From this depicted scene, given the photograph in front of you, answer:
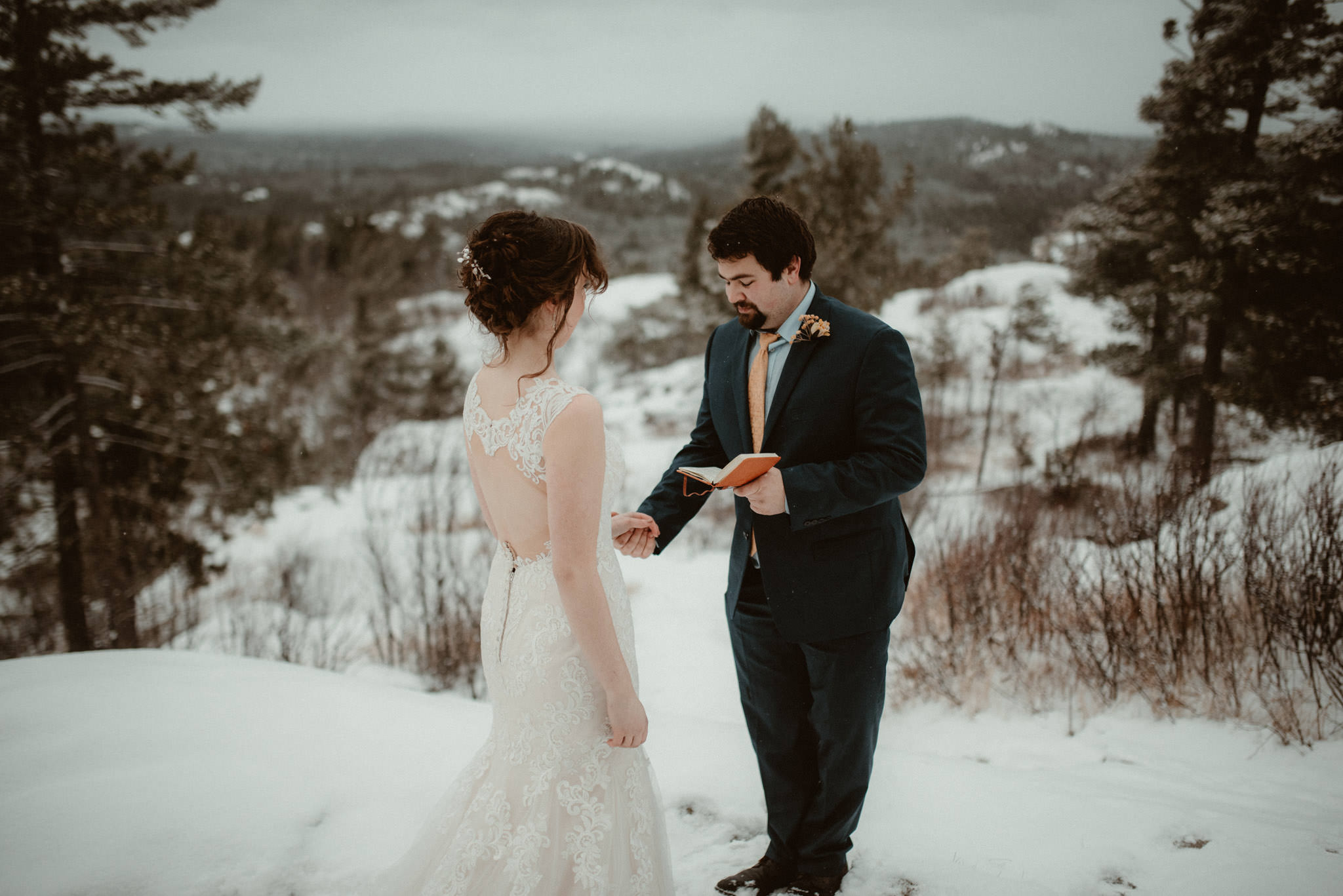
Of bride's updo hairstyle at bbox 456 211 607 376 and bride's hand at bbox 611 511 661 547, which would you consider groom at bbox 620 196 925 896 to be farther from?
bride's updo hairstyle at bbox 456 211 607 376

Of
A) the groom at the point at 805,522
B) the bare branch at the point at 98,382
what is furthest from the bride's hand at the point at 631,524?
the bare branch at the point at 98,382

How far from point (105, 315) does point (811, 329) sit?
9.70 metres

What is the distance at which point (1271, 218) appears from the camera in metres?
9.42

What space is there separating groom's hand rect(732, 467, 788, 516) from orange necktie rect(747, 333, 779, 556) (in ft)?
1.04

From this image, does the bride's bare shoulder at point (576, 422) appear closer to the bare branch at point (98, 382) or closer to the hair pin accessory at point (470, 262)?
the hair pin accessory at point (470, 262)

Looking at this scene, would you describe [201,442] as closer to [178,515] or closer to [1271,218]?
[178,515]

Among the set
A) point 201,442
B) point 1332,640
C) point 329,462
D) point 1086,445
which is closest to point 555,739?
point 1332,640

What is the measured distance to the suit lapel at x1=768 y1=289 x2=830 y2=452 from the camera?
2.04 metres

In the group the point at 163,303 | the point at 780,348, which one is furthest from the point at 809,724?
the point at 163,303

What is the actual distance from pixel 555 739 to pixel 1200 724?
3488mm

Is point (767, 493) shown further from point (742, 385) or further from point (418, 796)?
point (418, 796)

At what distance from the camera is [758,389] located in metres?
2.19

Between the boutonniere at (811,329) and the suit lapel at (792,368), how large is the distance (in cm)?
2

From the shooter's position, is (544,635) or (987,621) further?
(987,621)
